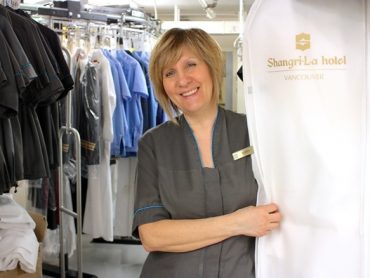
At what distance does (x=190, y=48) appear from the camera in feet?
3.99

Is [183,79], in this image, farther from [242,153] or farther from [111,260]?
[111,260]

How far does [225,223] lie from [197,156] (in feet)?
0.70

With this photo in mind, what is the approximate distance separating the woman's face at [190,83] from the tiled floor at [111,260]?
2358 millimetres

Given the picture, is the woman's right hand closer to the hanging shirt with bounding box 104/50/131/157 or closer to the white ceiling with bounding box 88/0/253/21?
the hanging shirt with bounding box 104/50/131/157

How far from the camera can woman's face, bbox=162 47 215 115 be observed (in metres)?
1.20

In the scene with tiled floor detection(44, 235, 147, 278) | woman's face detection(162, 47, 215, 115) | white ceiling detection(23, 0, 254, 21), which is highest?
white ceiling detection(23, 0, 254, 21)

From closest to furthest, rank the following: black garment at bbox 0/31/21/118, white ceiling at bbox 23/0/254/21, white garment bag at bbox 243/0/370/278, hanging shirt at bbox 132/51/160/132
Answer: white garment bag at bbox 243/0/370/278
black garment at bbox 0/31/21/118
hanging shirt at bbox 132/51/160/132
white ceiling at bbox 23/0/254/21

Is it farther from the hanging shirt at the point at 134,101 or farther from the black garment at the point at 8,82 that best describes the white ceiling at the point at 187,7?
the black garment at the point at 8,82

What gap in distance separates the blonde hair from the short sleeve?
13 cm

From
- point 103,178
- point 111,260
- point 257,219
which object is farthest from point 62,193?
point 257,219

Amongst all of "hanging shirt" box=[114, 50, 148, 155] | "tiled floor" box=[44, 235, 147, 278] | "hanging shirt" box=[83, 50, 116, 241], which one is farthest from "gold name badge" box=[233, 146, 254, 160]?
"tiled floor" box=[44, 235, 147, 278]

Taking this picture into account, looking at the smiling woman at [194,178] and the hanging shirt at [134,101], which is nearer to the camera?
the smiling woman at [194,178]

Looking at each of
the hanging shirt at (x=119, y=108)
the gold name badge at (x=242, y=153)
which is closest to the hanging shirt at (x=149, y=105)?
the hanging shirt at (x=119, y=108)

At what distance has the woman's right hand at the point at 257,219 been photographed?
0.98 meters
